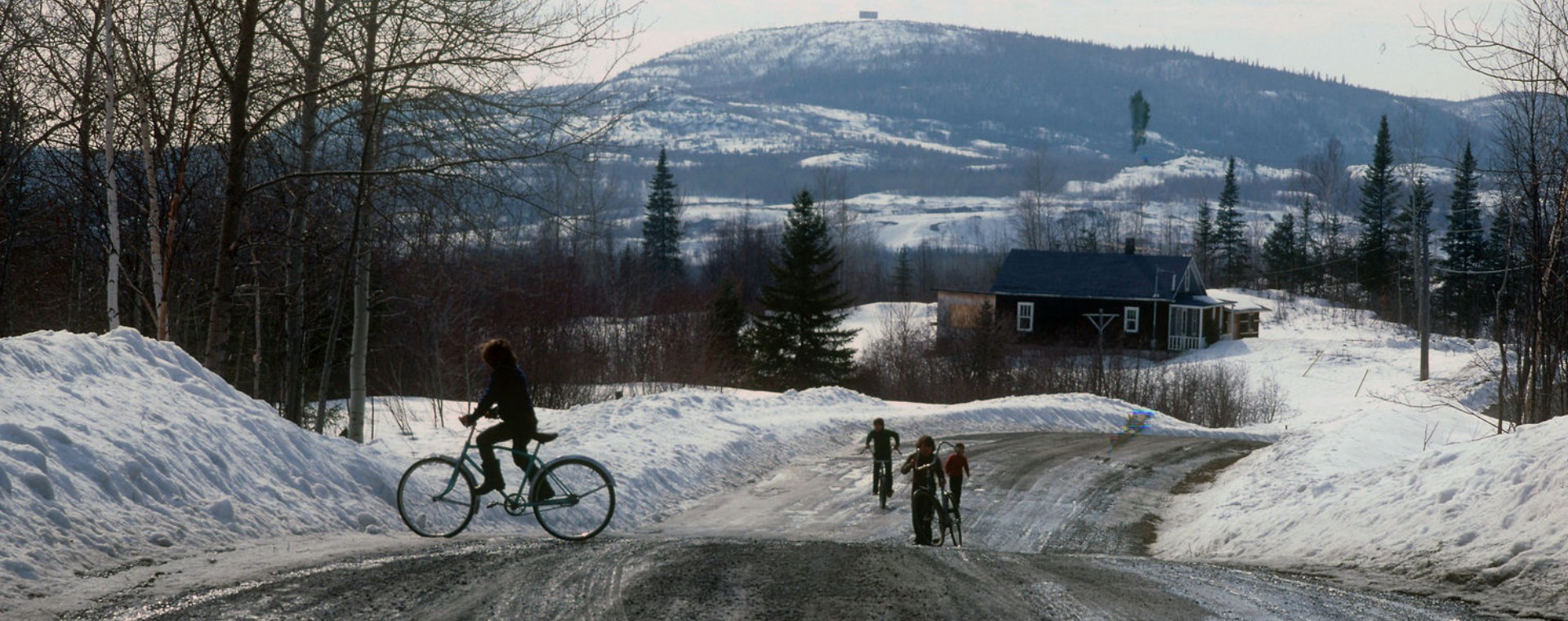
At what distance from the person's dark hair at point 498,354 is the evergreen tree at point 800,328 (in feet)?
152

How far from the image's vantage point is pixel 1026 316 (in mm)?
77375

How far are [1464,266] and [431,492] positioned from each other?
88358 millimetres

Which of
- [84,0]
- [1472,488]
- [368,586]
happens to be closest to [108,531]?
[368,586]

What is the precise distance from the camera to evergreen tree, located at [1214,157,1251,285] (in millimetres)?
118375

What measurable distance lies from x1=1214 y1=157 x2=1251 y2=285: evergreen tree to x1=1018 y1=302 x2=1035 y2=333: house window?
48.3 meters

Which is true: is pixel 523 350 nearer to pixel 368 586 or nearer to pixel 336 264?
pixel 336 264

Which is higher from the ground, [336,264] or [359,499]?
[336,264]

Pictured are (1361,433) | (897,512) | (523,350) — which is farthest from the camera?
(523,350)

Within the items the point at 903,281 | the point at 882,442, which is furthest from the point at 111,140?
the point at 903,281

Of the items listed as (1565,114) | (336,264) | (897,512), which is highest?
(1565,114)

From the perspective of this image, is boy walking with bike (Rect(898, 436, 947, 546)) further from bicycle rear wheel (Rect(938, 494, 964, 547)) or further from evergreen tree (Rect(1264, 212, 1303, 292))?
evergreen tree (Rect(1264, 212, 1303, 292))

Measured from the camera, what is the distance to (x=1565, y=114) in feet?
61.8

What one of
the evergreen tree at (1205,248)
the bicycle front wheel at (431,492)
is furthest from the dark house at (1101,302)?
the bicycle front wheel at (431,492)

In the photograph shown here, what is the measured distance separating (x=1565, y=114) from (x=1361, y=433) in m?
6.40
